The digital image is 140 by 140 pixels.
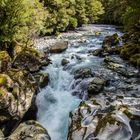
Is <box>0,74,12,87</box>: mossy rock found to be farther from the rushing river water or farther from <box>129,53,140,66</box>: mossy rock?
<box>129,53,140,66</box>: mossy rock

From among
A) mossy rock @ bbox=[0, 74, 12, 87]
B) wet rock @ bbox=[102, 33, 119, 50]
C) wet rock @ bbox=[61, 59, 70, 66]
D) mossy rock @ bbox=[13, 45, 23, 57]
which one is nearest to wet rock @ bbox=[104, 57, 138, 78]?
wet rock @ bbox=[61, 59, 70, 66]

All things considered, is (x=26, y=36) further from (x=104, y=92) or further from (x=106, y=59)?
(x=104, y=92)

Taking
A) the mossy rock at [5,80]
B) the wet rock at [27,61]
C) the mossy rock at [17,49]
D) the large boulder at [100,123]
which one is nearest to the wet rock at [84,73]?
the wet rock at [27,61]

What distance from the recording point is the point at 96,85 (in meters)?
19.3

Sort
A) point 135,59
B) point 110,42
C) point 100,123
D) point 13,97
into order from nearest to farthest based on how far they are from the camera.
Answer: point 100,123 < point 13,97 < point 135,59 < point 110,42

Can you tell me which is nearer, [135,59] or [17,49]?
[135,59]

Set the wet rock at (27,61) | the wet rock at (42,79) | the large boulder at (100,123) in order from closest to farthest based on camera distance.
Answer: the large boulder at (100,123)
the wet rock at (42,79)
the wet rock at (27,61)

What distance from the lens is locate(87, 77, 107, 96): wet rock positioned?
61.7 feet

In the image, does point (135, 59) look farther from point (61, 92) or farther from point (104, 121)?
point (104, 121)

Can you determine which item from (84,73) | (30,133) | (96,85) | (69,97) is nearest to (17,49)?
(84,73)

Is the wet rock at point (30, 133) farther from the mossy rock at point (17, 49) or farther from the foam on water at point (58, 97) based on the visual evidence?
the mossy rock at point (17, 49)

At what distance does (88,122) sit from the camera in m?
14.8

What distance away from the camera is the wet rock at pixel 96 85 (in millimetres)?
18812

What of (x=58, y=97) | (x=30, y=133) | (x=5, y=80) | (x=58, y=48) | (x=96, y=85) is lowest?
(x=58, y=97)
